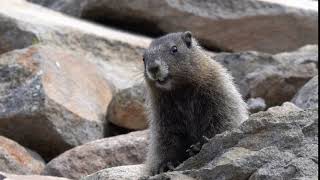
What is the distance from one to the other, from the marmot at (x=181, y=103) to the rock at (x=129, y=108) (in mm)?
3293

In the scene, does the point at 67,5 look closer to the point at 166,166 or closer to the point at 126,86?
the point at 126,86

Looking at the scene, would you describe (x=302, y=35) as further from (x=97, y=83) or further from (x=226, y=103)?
(x=226, y=103)

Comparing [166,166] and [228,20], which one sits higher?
[166,166]

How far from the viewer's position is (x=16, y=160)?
33.9ft

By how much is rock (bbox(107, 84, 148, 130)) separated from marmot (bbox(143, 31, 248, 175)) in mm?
3293

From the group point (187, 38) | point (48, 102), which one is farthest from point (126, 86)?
point (187, 38)

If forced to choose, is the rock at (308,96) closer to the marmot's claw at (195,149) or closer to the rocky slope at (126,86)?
the rocky slope at (126,86)

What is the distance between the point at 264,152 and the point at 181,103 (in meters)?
1.99

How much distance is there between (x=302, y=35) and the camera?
615 inches

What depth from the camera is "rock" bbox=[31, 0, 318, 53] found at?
15.4 m

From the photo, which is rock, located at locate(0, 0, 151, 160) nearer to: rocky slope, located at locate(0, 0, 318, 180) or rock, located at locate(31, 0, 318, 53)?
rocky slope, located at locate(0, 0, 318, 180)

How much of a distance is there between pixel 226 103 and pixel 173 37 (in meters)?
0.92

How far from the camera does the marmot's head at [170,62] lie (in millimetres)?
8320

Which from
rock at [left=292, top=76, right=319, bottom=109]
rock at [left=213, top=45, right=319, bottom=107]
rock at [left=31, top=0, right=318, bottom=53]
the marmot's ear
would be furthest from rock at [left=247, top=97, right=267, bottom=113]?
rock at [left=31, top=0, right=318, bottom=53]
